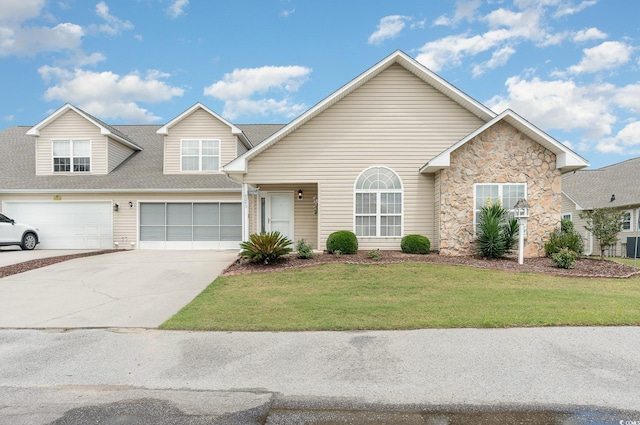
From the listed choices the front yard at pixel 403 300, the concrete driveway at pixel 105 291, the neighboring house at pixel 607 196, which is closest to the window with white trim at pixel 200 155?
the concrete driveway at pixel 105 291

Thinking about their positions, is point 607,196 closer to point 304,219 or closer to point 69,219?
point 304,219

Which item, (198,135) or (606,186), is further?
(606,186)

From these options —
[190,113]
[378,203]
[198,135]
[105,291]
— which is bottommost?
[105,291]

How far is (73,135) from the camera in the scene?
62.3ft

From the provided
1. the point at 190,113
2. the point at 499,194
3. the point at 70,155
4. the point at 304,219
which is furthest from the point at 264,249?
the point at 70,155

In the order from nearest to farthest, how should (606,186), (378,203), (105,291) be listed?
(105,291) < (378,203) < (606,186)

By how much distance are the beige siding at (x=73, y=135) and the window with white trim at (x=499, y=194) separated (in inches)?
661

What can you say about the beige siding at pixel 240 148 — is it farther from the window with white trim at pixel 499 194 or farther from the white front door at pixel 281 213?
the window with white trim at pixel 499 194

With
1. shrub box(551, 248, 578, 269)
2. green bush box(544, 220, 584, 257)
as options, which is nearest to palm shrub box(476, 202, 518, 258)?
green bush box(544, 220, 584, 257)

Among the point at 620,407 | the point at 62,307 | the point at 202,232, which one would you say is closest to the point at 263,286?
the point at 62,307

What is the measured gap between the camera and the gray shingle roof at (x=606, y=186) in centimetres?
2352

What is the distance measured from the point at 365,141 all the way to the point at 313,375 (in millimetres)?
10899

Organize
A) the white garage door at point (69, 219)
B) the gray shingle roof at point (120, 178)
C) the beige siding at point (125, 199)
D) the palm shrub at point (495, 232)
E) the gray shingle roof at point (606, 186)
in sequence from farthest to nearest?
the gray shingle roof at point (606, 186), the white garage door at point (69, 219), the beige siding at point (125, 199), the gray shingle roof at point (120, 178), the palm shrub at point (495, 232)

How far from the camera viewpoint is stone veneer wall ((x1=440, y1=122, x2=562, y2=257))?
13.2 metres
